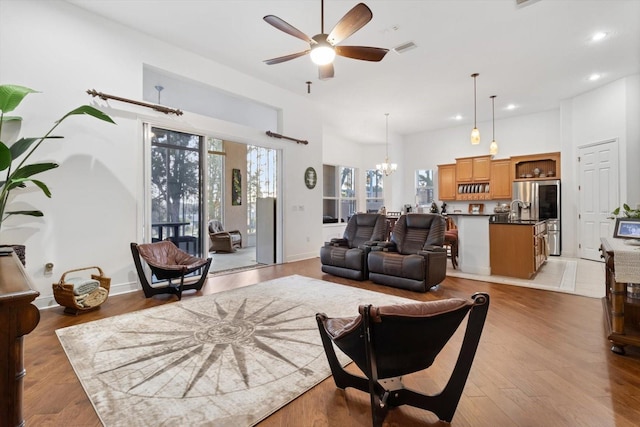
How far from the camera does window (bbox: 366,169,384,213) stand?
10.4 metres

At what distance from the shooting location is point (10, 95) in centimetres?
269

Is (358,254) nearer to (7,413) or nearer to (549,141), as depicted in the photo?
(7,413)

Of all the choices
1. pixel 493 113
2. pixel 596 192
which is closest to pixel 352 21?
pixel 596 192

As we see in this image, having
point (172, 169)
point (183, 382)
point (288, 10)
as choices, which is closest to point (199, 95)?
point (172, 169)

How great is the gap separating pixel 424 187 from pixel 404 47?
19.6ft

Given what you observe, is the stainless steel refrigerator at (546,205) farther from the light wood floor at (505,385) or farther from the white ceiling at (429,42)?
the light wood floor at (505,385)

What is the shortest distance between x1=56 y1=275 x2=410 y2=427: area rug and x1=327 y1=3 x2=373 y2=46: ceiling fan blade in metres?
2.81

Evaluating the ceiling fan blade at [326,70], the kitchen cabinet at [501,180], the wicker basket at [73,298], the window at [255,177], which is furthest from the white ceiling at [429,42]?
the wicker basket at [73,298]

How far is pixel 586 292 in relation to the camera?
4.04 metres

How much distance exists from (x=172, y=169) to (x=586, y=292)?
6.21 m

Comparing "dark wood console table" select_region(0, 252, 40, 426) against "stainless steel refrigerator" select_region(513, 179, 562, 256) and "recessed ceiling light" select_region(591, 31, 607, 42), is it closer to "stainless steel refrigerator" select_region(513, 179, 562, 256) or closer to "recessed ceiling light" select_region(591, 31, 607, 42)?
"recessed ceiling light" select_region(591, 31, 607, 42)

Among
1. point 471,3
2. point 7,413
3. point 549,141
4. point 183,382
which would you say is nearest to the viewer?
point 7,413

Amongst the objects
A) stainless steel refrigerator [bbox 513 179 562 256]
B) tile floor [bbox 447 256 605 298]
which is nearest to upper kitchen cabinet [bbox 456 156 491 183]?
stainless steel refrigerator [bbox 513 179 562 256]

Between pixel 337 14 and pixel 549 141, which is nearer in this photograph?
pixel 337 14
